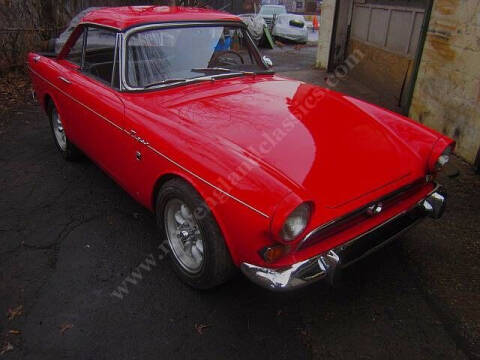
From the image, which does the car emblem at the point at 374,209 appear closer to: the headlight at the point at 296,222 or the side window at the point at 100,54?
the headlight at the point at 296,222

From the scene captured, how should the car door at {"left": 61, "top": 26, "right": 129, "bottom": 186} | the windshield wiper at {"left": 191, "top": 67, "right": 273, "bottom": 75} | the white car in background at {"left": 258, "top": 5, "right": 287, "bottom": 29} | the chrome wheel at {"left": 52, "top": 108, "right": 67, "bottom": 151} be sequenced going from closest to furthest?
the car door at {"left": 61, "top": 26, "right": 129, "bottom": 186} < the windshield wiper at {"left": 191, "top": 67, "right": 273, "bottom": 75} < the chrome wheel at {"left": 52, "top": 108, "right": 67, "bottom": 151} < the white car in background at {"left": 258, "top": 5, "right": 287, "bottom": 29}

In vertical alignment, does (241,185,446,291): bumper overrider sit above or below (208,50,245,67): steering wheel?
below

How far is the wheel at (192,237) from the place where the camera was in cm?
221

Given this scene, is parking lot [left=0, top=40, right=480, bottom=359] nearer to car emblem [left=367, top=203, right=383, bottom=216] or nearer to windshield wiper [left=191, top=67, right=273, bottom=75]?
car emblem [left=367, top=203, right=383, bottom=216]

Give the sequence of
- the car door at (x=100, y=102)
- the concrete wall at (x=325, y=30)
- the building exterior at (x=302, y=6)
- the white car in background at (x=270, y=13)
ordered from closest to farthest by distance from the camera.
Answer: the car door at (x=100, y=102)
the concrete wall at (x=325, y=30)
the white car in background at (x=270, y=13)
the building exterior at (x=302, y=6)

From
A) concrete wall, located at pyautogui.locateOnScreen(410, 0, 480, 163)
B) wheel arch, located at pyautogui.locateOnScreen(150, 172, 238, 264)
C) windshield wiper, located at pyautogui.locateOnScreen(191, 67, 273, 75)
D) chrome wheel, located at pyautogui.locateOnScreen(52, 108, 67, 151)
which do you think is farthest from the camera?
chrome wheel, located at pyautogui.locateOnScreen(52, 108, 67, 151)

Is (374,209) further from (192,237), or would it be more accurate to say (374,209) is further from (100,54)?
(100,54)

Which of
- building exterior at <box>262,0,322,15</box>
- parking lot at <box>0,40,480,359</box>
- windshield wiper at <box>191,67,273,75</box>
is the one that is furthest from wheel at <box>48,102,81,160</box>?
building exterior at <box>262,0,322,15</box>

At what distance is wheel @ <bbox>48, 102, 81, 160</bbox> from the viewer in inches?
166

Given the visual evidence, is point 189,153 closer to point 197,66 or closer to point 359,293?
point 197,66

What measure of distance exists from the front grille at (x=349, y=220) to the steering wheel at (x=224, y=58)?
182 cm

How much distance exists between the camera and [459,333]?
226 cm

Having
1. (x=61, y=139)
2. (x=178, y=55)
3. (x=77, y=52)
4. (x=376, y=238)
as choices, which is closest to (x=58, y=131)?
(x=61, y=139)

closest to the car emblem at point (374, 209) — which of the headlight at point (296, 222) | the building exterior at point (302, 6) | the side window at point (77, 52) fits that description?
the headlight at point (296, 222)
